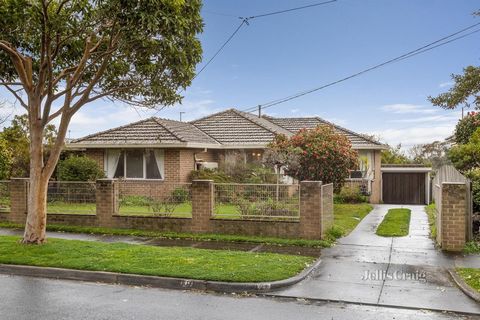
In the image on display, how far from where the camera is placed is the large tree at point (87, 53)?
945 centimetres

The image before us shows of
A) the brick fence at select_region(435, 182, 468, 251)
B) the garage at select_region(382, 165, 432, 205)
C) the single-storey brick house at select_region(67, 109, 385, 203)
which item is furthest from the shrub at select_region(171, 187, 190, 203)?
the garage at select_region(382, 165, 432, 205)

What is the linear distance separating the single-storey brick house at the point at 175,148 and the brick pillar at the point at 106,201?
22.6ft

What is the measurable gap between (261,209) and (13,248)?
597 centimetres

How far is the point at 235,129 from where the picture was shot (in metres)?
25.6

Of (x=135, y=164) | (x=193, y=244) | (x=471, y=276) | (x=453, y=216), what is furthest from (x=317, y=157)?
(x=471, y=276)

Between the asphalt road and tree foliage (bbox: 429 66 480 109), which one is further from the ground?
tree foliage (bbox: 429 66 480 109)

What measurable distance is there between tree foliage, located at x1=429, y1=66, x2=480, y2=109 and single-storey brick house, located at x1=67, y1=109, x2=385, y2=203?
17.4 ft

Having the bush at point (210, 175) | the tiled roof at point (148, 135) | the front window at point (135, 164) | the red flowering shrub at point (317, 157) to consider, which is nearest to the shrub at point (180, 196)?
the red flowering shrub at point (317, 157)

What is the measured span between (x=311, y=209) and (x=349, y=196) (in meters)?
11.4

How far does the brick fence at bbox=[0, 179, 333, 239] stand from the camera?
11.8 m

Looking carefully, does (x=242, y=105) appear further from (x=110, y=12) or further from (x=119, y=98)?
(x=110, y=12)

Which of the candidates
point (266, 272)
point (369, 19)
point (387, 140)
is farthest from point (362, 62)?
point (387, 140)

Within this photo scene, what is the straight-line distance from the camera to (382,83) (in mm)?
23219

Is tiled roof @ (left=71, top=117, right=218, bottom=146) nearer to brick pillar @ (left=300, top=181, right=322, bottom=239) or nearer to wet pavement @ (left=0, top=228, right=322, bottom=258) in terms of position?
wet pavement @ (left=0, top=228, right=322, bottom=258)
